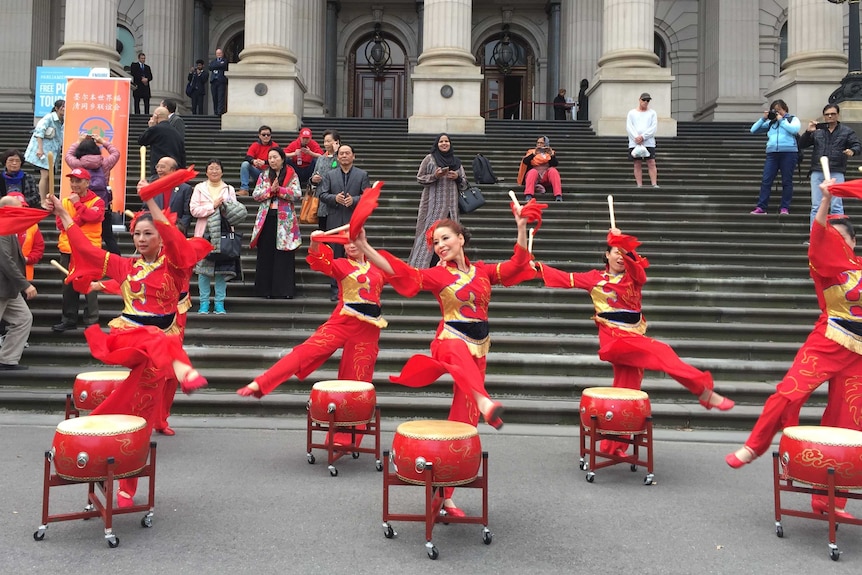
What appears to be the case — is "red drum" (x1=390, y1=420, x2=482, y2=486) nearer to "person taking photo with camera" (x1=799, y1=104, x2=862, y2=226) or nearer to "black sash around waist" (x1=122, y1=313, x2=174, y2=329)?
"black sash around waist" (x1=122, y1=313, x2=174, y2=329)

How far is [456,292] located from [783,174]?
9.79 m

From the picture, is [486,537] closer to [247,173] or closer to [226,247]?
[226,247]

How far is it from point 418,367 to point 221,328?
523 centimetres

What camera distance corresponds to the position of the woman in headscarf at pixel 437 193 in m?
9.72

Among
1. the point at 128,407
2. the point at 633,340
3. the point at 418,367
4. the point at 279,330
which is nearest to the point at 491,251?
the point at 279,330

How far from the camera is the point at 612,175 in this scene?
15031 mm

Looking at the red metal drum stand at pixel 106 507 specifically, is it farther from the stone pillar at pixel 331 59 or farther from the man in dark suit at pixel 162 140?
the stone pillar at pixel 331 59

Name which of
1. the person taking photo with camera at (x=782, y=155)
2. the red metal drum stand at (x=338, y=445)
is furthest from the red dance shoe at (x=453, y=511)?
the person taking photo with camera at (x=782, y=155)

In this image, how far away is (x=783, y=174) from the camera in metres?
12.9

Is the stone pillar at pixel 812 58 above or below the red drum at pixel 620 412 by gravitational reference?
above

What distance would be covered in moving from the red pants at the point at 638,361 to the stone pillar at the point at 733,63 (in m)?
21.7

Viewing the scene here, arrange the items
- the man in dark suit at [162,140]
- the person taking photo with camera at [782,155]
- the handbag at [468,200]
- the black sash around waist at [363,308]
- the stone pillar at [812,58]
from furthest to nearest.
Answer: the stone pillar at [812,58] < the person taking photo with camera at [782,155] < the man in dark suit at [162,140] < the handbag at [468,200] < the black sash around waist at [363,308]

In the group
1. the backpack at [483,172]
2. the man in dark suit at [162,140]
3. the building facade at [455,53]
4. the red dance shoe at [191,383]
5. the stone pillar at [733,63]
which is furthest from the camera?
the stone pillar at [733,63]

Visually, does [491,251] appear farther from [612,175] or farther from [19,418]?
[19,418]
